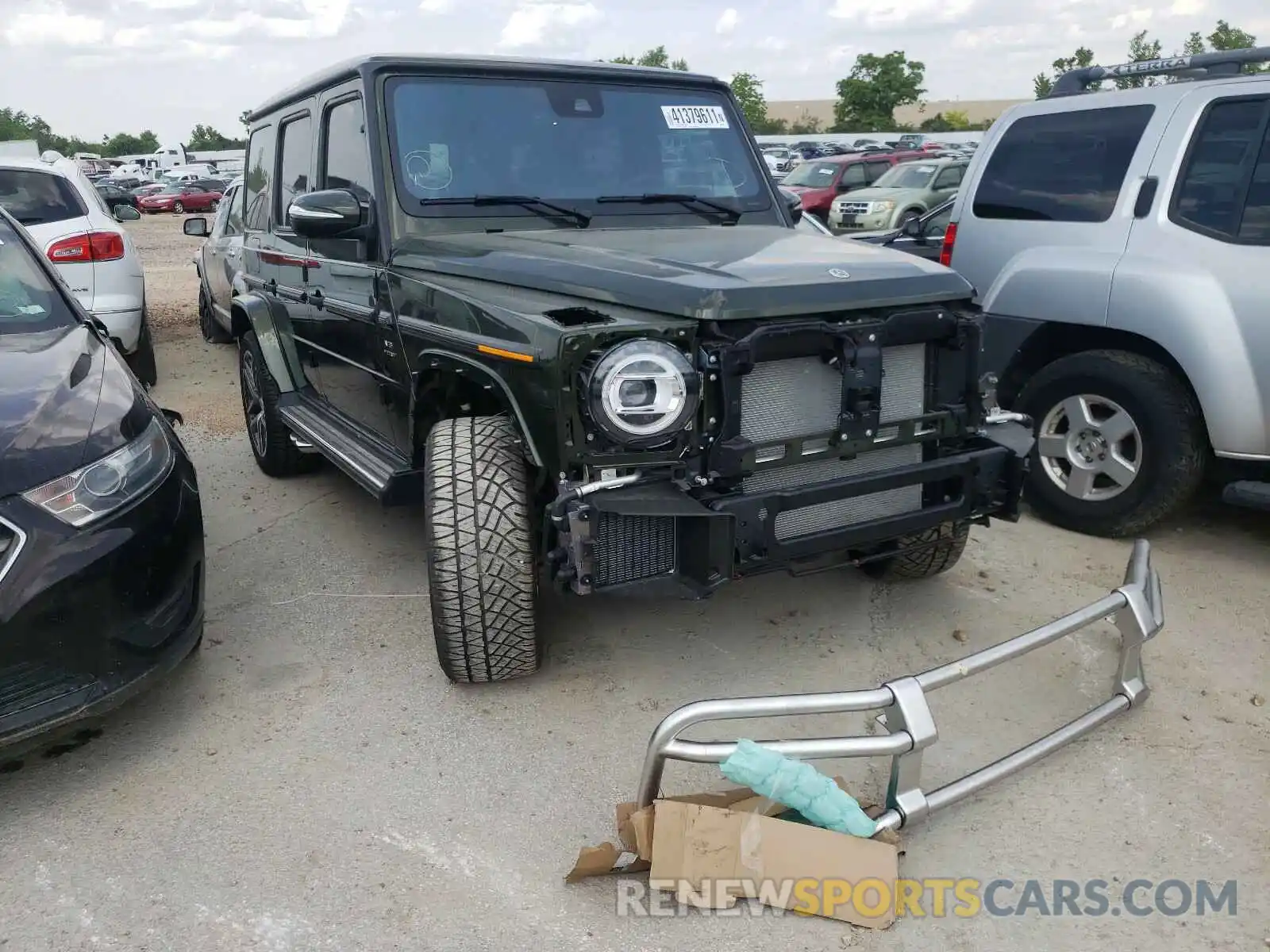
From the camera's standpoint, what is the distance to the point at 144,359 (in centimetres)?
791

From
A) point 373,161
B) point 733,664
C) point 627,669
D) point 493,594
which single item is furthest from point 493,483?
point 373,161

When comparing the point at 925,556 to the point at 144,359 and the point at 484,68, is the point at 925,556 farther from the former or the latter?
the point at 144,359

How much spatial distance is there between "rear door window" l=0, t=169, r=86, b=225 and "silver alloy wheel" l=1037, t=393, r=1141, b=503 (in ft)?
21.6

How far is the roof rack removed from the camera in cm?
452

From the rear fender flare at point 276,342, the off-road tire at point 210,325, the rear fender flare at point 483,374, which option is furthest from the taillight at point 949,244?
the off-road tire at point 210,325

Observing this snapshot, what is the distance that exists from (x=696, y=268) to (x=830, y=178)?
1764 cm

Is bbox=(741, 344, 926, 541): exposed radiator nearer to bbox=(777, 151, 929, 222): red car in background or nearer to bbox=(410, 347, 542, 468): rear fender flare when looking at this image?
bbox=(410, 347, 542, 468): rear fender flare

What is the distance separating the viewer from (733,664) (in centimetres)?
354

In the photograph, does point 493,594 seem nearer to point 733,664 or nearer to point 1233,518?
point 733,664

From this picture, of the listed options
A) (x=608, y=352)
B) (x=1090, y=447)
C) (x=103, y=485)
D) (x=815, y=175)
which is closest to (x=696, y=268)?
(x=608, y=352)

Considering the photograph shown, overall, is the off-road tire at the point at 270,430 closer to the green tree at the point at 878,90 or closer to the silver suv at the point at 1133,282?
the silver suv at the point at 1133,282

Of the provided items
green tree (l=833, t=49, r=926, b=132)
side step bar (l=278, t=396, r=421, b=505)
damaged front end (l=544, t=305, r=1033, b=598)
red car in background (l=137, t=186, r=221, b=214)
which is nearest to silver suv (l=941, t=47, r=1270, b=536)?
damaged front end (l=544, t=305, r=1033, b=598)

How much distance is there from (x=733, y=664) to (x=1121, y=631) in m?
1.22

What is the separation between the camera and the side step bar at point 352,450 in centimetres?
366
